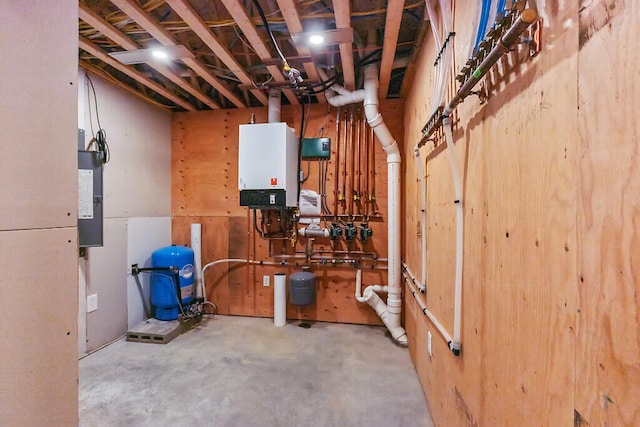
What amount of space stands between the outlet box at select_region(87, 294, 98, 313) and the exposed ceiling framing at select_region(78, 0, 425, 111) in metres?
2.13

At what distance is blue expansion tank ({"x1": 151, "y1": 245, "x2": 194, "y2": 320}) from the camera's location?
3.20 meters

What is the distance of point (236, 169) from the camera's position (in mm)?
3684

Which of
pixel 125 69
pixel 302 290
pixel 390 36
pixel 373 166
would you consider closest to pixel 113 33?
pixel 125 69

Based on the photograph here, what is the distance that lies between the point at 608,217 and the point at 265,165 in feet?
8.96

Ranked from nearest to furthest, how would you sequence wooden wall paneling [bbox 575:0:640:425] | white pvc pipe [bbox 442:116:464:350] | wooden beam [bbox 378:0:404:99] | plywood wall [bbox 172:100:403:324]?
wooden wall paneling [bbox 575:0:640:425] < white pvc pipe [bbox 442:116:464:350] < wooden beam [bbox 378:0:404:99] < plywood wall [bbox 172:100:403:324]

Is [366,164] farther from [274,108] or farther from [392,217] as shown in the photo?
[274,108]

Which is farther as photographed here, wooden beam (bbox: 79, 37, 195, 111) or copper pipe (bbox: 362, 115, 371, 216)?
copper pipe (bbox: 362, 115, 371, 216)

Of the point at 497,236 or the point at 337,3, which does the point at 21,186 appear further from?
the point at 337,3

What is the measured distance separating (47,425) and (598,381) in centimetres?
130

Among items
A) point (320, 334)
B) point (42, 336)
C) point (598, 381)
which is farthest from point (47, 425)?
point (320, 334)

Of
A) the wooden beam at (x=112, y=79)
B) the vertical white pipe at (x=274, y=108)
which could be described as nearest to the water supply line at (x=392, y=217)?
the vertical white pipe at (x=274, y=108)

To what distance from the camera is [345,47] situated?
2.28 m

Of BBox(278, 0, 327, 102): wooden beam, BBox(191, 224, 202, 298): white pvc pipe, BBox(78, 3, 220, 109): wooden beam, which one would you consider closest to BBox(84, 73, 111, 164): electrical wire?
BBox(78, 3, 220, 109): wooden beam

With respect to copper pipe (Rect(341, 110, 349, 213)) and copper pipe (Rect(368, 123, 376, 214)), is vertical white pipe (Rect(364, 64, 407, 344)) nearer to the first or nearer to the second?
copper pipe (Rect(368, 123, 376, 214))
